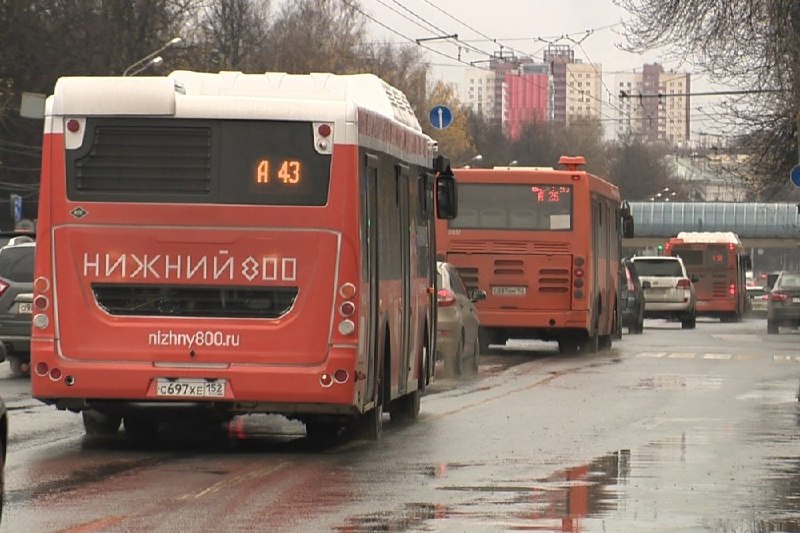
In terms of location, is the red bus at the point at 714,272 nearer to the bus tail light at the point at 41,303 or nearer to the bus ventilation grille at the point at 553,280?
the bus ventilation grille at the point at 553,280

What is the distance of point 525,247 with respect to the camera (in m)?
33.5

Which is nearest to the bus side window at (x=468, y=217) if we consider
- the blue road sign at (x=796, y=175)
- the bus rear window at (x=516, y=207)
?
the bus rear window at (x=516, y=207)

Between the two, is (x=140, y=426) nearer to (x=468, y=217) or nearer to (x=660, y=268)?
(x=468, y=217)

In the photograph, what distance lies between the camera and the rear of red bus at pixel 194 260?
601 inches

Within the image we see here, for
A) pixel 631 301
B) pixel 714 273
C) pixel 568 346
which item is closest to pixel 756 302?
pixel 714 273

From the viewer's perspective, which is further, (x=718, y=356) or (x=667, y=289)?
(x=667, y=289)

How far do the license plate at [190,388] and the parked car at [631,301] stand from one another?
32547mm

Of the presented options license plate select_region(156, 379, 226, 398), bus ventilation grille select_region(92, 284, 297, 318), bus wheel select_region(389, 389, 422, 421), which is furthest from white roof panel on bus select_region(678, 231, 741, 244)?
license plate select_region(156, 379, 226, 398)

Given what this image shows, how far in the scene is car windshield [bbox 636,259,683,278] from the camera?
5403 cm

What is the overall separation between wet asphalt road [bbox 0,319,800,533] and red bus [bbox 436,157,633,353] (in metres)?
9.64

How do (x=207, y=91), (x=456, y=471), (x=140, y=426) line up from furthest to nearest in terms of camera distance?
(x=140, y=426) < (x=207, y=91) < (x=456, y=471)

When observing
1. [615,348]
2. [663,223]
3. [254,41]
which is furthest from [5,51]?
[663,223]

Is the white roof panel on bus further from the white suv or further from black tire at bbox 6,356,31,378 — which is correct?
black tire at bbox 6,356,31,378

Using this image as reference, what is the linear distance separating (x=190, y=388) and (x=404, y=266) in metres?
3.40
